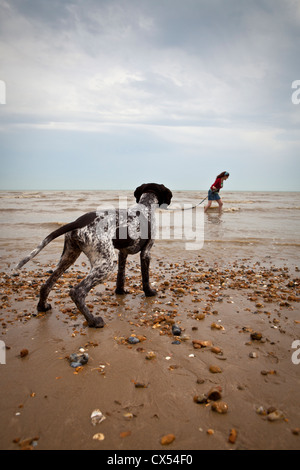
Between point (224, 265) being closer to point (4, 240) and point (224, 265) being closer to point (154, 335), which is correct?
point (154, 335)

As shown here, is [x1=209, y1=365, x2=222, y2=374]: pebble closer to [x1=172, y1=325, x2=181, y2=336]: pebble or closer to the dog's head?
[x1=172, y1=325, x2=181, y2=336]: pebble

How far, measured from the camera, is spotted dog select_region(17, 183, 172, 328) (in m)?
3.33

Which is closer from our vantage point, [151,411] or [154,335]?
[151,411]

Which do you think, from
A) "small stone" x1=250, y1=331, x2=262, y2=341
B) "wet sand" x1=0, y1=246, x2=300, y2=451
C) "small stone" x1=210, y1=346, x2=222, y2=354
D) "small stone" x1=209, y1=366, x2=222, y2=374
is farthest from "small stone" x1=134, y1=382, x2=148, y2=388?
"small stone" x1=250, y1=331, x2=262, y2=341

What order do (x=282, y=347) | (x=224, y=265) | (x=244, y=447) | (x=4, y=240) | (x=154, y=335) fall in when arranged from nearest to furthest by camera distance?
(x=244, y=447)
(x=282, y=347)
(x=154, y=335)
(x=224, y=265)
(x=4, y=240)

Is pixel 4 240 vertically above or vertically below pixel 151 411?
above

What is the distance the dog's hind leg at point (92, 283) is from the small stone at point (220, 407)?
178 cm

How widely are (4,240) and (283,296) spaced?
28.2 feet

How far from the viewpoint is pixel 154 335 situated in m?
3.22

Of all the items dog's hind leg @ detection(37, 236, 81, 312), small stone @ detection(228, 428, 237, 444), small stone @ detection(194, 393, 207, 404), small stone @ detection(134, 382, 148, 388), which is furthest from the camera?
dog's hind leg @ detection(37, 236, 81, 312)

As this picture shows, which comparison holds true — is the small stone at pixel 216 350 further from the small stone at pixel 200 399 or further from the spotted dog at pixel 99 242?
the spotted dog at pixel 99 242

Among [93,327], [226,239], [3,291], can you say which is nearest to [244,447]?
[93,327]

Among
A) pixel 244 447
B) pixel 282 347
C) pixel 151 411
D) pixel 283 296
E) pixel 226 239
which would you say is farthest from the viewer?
pixel 226 239

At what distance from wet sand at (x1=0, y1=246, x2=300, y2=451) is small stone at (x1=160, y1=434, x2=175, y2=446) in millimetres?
18
